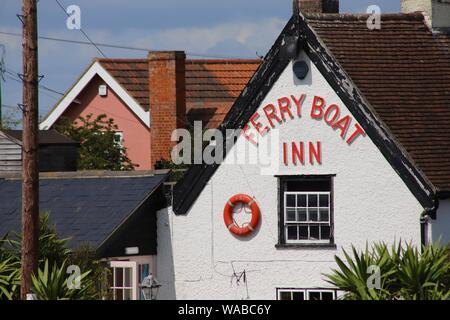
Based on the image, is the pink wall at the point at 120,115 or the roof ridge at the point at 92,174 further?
the pink wall at the point at 120,115

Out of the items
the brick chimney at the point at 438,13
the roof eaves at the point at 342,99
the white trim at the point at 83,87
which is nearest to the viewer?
the roof eaves at the point at 342,99

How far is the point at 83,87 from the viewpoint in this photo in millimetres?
54531

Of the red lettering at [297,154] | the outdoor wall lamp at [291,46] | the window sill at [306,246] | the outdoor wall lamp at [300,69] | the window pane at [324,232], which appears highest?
the outdoor wall lamp at [291,46]

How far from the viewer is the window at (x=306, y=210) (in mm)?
31375

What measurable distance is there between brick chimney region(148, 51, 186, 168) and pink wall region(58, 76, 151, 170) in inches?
134

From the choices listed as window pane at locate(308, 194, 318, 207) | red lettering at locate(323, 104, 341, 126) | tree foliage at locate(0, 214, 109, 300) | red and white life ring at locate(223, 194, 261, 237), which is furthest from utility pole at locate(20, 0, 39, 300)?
red lettering at locate(323, 104, 341, 126)

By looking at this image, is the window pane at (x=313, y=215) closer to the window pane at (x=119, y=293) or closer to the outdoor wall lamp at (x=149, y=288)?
the outdoor wall lamp at (x=149, y=288)

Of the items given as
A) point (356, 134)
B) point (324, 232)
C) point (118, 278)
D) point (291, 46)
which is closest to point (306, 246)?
point (324, 232)

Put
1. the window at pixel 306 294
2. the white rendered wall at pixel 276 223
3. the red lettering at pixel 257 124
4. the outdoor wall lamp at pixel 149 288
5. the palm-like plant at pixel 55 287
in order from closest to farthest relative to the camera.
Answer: the palm-like plant at pixel 55 287 < the outdoor wall lamp at pixel 149 288 < the white rendered wall at pixel 276 223 < the window at pixel 306 294 < the red lettering at pixel 257 124

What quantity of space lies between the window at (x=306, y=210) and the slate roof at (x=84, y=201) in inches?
127

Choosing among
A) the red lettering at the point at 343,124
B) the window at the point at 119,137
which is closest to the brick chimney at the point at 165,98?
the window at the point at 119,137

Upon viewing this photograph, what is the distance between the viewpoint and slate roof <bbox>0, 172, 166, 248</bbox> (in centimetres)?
3162

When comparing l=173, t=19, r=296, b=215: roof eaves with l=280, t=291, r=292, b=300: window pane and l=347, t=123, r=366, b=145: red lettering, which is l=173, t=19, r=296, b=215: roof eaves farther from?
l=280, t=291, r=292, b=300: window pane
